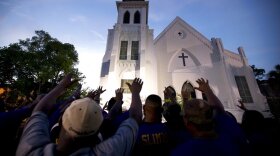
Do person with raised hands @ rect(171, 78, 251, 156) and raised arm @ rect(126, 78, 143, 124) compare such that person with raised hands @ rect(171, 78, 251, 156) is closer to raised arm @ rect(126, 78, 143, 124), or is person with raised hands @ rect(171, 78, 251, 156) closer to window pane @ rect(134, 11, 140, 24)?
raised arm @ rect(126, 78, 143, 124)

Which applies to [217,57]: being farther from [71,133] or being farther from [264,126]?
[71,133]

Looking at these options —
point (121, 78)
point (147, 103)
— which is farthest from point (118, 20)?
point (147, 103)

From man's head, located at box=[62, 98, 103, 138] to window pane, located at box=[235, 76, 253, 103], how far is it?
706 inches

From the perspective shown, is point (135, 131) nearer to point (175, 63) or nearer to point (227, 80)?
point (175, 63)

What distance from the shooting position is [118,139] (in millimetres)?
1114

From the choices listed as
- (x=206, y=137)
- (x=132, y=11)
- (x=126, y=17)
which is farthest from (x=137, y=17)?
(x=206, y=137)

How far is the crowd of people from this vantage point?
103cm

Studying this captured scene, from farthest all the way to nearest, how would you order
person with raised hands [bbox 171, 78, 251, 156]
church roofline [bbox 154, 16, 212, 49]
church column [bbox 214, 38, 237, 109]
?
church roofline [bbox 154, 16, 212, 49]
church column [bbox 214, 38, 237, 109]
person with raised hands [bbox 171, 78, 251, 156]

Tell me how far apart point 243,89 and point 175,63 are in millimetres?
7492

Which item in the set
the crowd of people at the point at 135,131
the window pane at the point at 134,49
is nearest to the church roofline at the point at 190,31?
the window pane at the point at 134,49

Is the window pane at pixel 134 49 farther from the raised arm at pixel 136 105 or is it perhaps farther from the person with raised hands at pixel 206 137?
the person with raised hands at pixel 206 137

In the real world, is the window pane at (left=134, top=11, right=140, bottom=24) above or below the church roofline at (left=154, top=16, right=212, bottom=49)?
above

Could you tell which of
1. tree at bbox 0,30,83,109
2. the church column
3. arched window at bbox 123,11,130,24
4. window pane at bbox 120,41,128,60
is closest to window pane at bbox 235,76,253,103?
the church column

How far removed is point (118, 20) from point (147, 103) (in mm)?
18776
